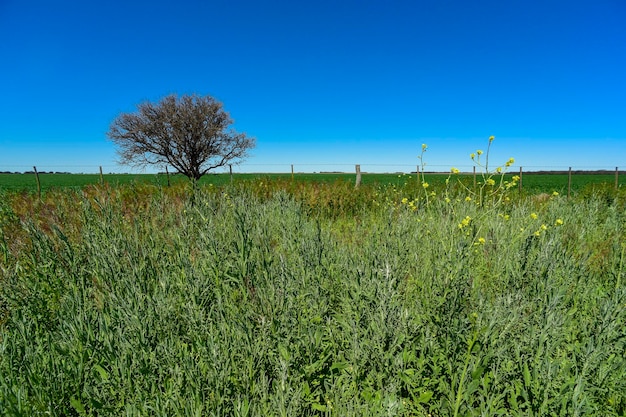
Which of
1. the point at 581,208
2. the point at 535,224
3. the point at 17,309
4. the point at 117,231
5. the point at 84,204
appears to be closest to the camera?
the point at 17,309

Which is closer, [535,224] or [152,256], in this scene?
[152,256]

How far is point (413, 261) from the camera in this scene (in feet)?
10.1

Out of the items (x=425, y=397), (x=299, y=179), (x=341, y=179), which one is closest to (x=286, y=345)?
(x=425, y=397)

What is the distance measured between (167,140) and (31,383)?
26.7 m

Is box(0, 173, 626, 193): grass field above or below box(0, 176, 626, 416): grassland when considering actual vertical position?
above

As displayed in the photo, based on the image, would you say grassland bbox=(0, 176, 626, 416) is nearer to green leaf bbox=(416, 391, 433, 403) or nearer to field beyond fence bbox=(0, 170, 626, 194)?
green leaf bbox=(416, 391, 433, 403)

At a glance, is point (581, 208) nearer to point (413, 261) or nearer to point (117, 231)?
point (413, 261)

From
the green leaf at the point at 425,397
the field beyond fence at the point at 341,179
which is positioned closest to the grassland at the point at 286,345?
the green leaf at the point at 425,397

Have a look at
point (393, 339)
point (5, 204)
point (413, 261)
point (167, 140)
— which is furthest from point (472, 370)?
point (167, 140)

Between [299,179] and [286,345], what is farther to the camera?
[299,179]

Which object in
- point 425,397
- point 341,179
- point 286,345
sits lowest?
point 425,397

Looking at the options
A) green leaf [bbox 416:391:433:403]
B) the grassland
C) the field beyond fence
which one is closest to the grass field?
the field beyond fence

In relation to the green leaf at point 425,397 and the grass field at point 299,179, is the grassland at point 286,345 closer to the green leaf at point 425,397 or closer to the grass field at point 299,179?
the green leaf at point 425,397

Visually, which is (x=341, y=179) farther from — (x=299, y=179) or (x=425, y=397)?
(x=425, y=397)
